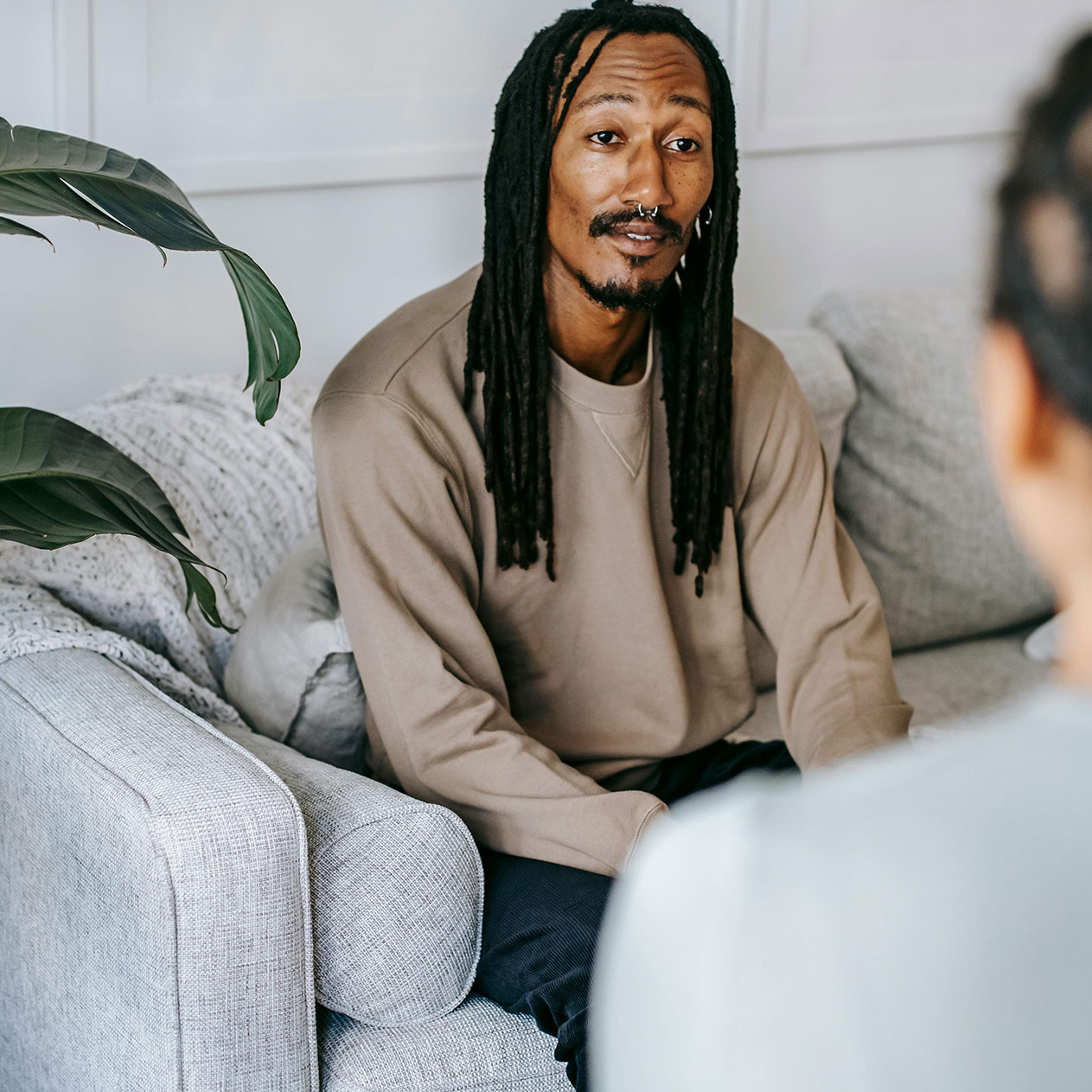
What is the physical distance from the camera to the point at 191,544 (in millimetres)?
1579

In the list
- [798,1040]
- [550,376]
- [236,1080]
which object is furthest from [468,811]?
[798,1040]

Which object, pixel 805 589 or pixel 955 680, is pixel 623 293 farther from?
pixel 955 680

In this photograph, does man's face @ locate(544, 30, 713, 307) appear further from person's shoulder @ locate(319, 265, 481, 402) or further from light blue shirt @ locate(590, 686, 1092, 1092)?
light blue shirt @ locate(590, 686, 1092, 1092)

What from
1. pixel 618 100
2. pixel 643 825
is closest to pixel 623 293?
pixel 618 100

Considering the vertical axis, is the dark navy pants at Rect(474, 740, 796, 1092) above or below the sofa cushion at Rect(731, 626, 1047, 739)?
above

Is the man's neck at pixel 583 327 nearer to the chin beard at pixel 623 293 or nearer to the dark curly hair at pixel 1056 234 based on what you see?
the chin beard at pixel 623 293

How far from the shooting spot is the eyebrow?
4.68 feet

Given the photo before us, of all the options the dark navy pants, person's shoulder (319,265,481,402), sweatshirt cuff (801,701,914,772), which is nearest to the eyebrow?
person's shoulder (319,265,481,402)

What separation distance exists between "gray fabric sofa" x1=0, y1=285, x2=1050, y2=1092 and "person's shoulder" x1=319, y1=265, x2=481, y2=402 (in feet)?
1.24

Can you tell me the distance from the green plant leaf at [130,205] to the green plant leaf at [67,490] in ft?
0.45

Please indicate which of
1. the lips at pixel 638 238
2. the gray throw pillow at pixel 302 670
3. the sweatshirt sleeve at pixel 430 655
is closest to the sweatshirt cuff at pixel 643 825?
the sweatshirt sleeve at pixel 430 655

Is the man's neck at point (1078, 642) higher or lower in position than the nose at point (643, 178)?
lower

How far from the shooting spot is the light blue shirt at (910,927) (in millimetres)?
353

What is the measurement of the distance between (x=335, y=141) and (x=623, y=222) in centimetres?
68
